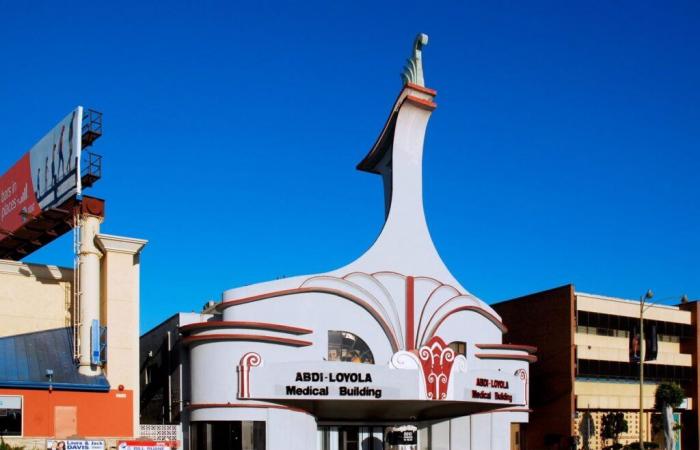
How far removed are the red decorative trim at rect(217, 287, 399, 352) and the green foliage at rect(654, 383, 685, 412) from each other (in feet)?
73.4

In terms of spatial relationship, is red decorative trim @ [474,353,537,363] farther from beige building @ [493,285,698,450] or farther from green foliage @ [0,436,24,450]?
green foliage @ [0,436,24,450]

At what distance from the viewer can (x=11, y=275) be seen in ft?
123

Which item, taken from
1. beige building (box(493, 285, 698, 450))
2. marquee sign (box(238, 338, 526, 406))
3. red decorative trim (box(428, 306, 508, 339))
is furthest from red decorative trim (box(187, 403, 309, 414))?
beige building (box(493, 285, 698, 450))

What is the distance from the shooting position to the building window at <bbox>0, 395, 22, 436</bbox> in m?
33.2

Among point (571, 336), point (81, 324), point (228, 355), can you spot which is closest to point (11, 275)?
point (81, 324)

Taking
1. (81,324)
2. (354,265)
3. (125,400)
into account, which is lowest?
(125,400)

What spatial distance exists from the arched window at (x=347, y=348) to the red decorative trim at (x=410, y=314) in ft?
6.49

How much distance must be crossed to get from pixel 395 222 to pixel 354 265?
3.38 m

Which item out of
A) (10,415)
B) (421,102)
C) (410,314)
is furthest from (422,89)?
(10,415)

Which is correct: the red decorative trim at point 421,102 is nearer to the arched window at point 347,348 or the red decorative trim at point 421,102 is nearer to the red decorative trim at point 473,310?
the red decorative trim at point 473,310

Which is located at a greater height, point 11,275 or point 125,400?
point 11,275

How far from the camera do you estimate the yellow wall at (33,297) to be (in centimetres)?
3738

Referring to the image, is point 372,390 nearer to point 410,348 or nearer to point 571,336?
point 410,348

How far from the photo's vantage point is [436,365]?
131ft
